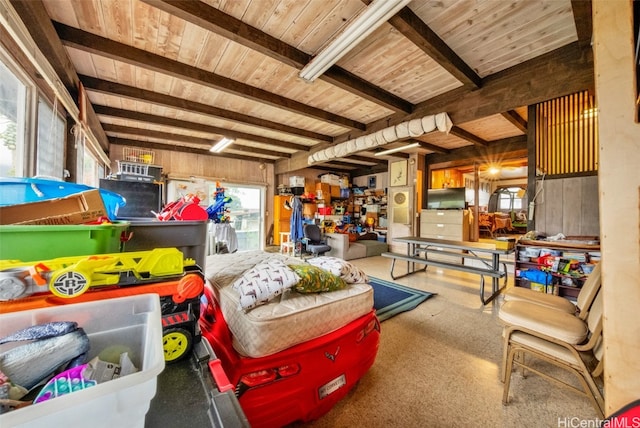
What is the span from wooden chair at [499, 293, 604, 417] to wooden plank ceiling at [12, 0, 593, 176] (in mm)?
2129

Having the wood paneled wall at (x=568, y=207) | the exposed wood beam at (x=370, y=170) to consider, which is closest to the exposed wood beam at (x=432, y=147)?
the exposed wood beam at (x=370, y=170)

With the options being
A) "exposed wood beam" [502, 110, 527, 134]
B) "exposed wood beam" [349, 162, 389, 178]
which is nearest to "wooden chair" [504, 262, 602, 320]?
"exposed wood beam" [502, 110, 527, 134]

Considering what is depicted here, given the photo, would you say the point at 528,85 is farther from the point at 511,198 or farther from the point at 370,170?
the point at 511,198

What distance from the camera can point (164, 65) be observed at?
2301 mm

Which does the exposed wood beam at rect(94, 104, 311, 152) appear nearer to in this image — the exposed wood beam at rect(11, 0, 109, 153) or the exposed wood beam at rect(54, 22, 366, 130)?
the exposed wood beam at rect(11, 0, 109, 153)

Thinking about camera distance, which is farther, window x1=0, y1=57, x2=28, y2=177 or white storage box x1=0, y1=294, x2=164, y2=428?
window x1=0, y1=57, x2=28, y2=177

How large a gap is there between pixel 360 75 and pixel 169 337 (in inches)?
117

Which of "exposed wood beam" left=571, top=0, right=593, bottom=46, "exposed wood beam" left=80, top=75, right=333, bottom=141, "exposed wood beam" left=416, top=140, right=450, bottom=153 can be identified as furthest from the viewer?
"exposed wood beam" left=416, top=140, right=450, bottom=153

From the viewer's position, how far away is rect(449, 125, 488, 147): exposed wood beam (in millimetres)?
4130

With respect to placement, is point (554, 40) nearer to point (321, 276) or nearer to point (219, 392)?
point (321, 276)

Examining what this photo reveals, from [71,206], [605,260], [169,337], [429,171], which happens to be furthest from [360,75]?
[429,171]

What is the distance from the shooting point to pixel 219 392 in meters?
0.59

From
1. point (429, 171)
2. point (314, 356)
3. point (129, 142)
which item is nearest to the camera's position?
point (314, 356)

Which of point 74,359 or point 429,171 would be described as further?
point 429,171
